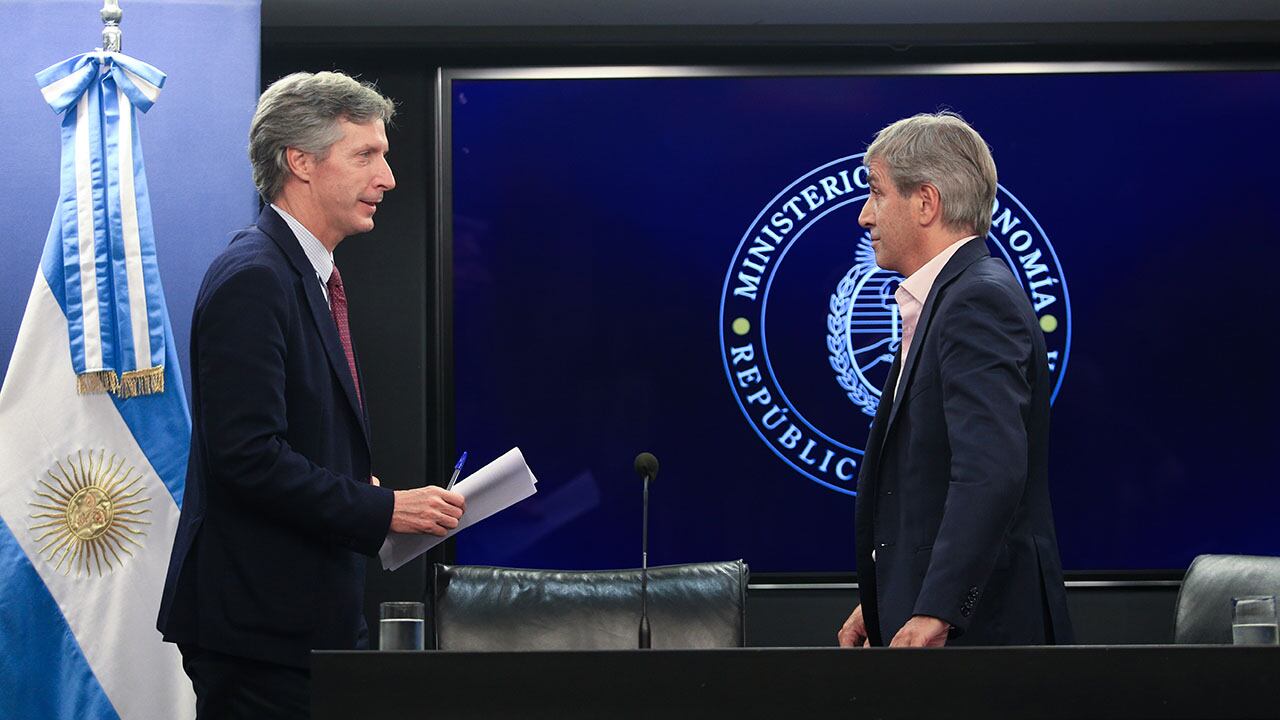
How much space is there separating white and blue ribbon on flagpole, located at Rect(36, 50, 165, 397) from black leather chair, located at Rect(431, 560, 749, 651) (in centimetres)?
96

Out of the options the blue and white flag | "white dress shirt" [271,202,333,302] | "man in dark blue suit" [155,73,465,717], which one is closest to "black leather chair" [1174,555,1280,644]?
"man in dark blue suit" [155,73,465,717]

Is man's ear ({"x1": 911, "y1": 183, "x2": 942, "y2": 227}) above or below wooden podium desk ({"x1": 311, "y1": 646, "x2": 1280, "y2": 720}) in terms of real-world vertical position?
above

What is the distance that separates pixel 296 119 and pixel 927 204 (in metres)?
1.17

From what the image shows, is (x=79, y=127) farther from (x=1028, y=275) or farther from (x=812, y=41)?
(x=1028, y=275)

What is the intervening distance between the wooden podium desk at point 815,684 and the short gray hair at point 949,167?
3.74ft

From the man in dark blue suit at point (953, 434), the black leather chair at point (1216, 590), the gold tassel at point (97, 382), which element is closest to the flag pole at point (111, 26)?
the gold tassel at point (97, 382)

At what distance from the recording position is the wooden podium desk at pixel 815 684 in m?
1.74

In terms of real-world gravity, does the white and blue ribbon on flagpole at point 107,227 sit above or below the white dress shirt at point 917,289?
above

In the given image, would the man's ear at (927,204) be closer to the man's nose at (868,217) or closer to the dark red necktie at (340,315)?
the man's nose at (868,217)

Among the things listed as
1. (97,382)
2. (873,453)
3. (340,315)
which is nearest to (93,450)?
(97,382)

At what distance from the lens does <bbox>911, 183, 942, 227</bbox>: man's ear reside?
2.70 meters

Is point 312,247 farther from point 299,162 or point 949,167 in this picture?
point 949,167

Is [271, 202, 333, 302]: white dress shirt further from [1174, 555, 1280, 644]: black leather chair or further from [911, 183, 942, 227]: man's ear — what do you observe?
[1174, 555, 1280, 644]: black leather chair

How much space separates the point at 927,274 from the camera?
2.69 m
